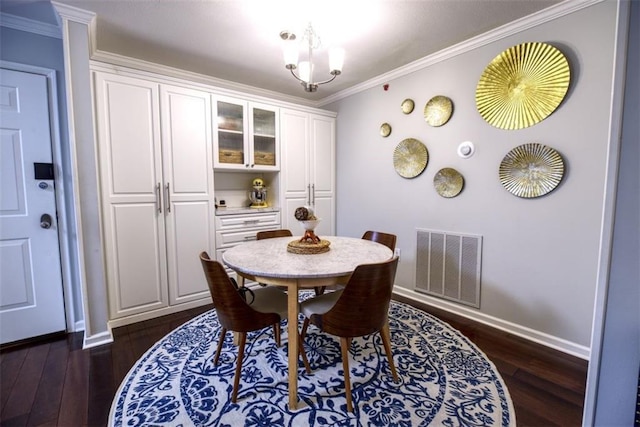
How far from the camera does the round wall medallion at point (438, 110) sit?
8.36 feet

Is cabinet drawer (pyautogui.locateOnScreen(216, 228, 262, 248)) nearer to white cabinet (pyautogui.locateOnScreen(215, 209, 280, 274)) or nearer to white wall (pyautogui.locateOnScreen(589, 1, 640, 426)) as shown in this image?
white cabinet (pyautogui.locateOnScreen(215, 209, 280, 274))

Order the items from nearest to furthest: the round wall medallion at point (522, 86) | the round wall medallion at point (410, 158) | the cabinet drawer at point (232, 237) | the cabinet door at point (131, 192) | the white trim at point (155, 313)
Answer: the round wall medallion at point (522, 86) < the cabinet door at point (131, 192) < the white trim at point (155, 313) < the round wall medallion at point (410, 158) < the cabinet drawer at point (232, 237)

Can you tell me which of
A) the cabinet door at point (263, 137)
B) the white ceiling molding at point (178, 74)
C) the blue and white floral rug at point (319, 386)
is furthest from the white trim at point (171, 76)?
the blue and white floral rug at point (319, 386)

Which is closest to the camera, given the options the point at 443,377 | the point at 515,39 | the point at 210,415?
the point at 210,415

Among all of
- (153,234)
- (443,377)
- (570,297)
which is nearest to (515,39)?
(570,297)

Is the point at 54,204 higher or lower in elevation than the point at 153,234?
higher

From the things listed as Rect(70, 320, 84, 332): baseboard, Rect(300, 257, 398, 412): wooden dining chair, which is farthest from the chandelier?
Rect(70, 320, 84, 332): baseboard

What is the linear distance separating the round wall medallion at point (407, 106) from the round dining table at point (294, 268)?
170 cm

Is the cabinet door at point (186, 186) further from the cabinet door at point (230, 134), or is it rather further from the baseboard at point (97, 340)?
the baseboard at point (97, 340)

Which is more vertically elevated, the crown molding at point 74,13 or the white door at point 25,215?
the crown molding at point 74,13

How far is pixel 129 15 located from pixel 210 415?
8.71 feet

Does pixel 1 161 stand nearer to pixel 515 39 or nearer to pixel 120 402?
pixel 120 402

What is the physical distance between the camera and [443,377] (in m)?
1.68

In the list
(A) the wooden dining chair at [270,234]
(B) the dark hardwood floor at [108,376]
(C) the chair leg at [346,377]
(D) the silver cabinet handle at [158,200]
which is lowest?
(B) the dark hardwood floor at [108,376]
